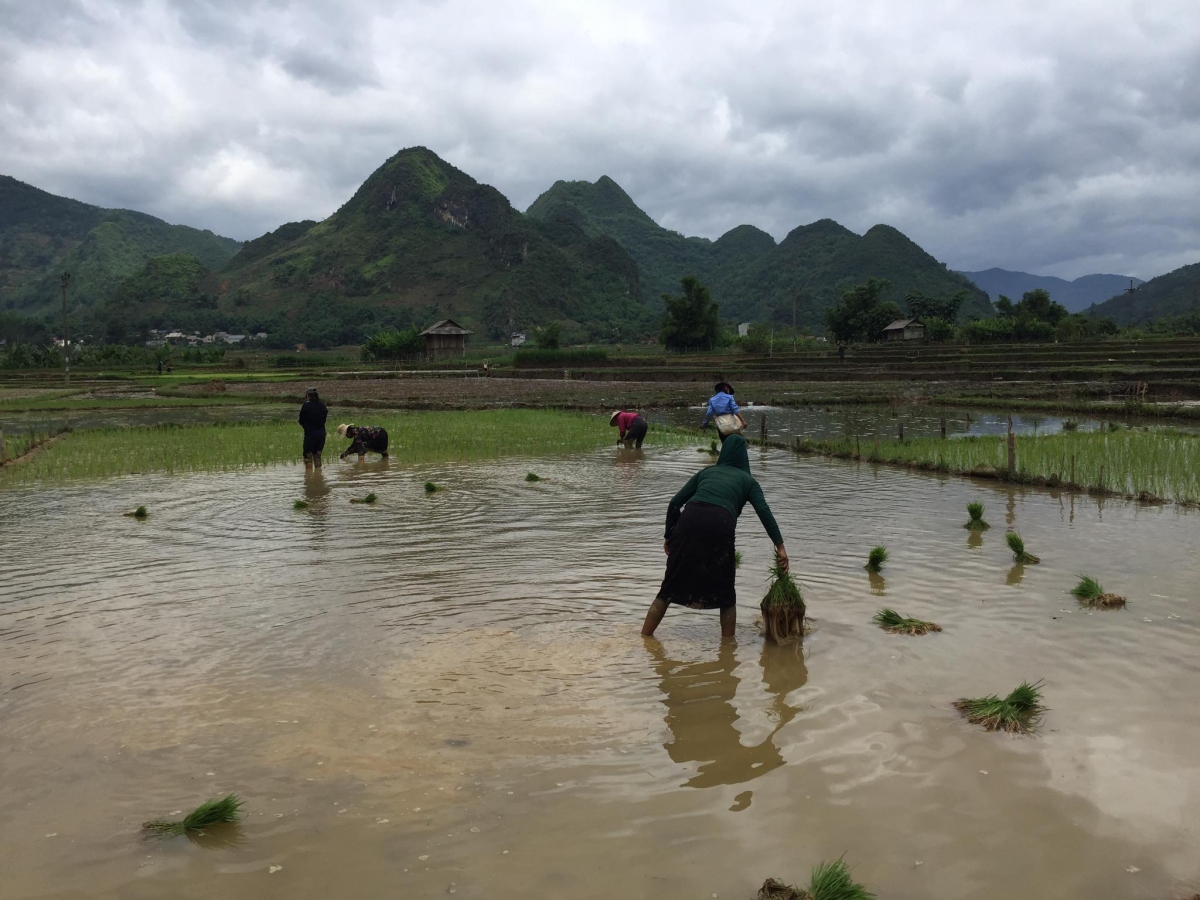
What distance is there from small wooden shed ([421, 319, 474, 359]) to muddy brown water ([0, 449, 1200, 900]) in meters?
60.7

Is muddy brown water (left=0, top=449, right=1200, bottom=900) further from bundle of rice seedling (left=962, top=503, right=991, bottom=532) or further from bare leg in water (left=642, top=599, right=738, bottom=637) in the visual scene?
bundle of rice seedling (left=962, top=503, right=991, bottom=532)

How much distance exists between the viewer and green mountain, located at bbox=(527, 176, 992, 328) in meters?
115

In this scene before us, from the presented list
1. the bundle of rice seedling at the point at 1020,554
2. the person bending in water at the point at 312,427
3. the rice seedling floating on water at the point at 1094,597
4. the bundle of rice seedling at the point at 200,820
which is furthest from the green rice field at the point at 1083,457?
the bundle of rice seedling at the point at 200,820

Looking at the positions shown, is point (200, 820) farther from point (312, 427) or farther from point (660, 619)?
A: point (312, 427)

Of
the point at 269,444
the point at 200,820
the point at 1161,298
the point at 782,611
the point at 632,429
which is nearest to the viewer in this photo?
the point at 200,820

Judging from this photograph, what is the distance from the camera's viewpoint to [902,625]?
6.23m

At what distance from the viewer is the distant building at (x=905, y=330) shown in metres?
65.2

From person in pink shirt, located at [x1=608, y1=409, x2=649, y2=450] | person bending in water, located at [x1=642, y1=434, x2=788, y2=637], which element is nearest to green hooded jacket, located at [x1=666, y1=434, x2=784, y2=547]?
person bending in water, located at [x1=642, y1=434, x2=788, y2=637]

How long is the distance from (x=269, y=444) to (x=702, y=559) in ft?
51.7

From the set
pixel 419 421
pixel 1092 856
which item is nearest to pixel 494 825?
pixel 1092 856

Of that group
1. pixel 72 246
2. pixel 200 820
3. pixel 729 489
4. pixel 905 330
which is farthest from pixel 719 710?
pixel 72 246

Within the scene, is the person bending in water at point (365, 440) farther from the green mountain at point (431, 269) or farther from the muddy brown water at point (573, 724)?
the green mountain at point (431, 269)

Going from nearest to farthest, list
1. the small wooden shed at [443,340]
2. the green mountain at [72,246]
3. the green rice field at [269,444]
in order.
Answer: the green rice field at [269,444]
the small wooden shed at [443,340]
the green mountain at [72,246]

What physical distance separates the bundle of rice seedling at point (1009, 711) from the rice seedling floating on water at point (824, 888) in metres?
1.75
